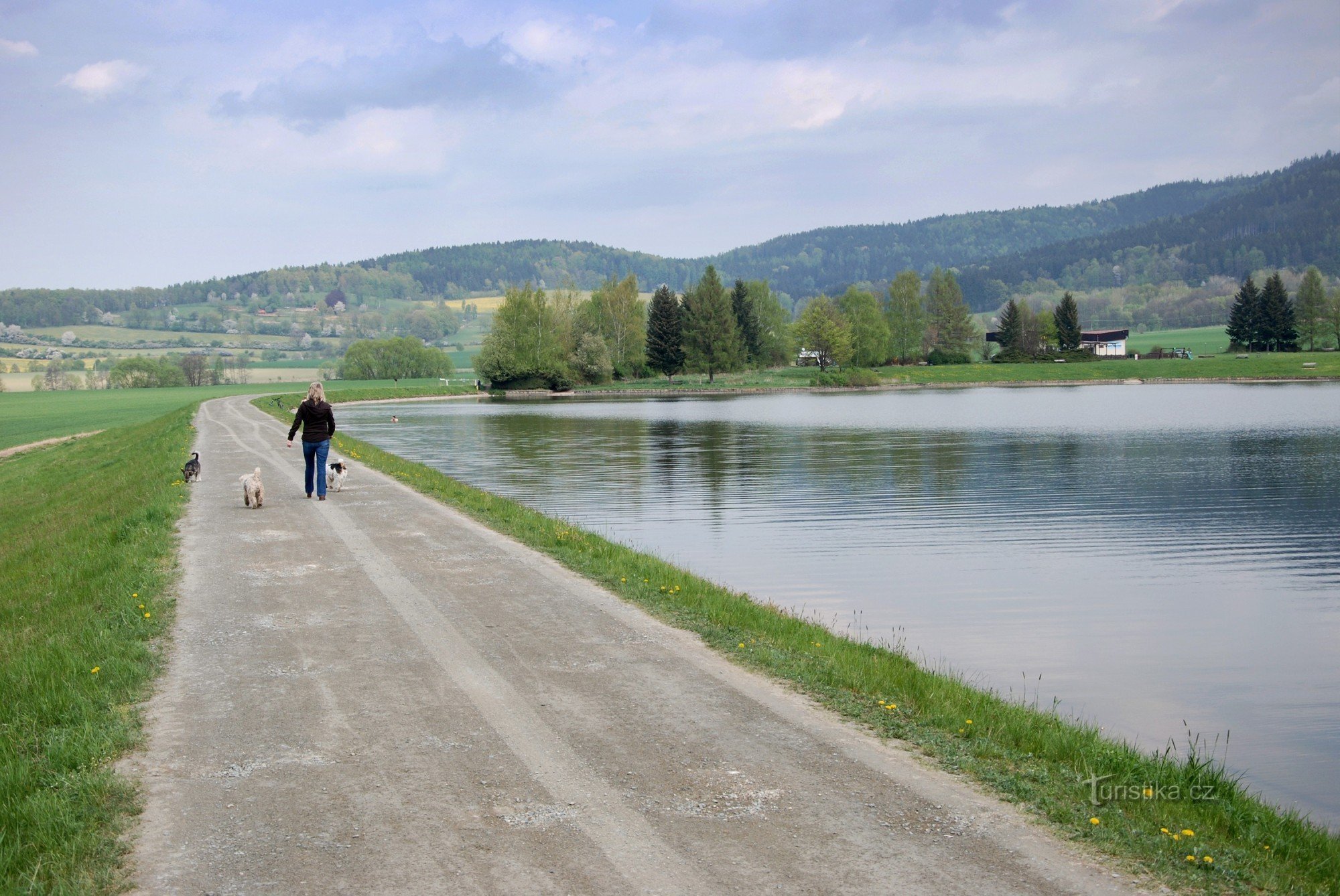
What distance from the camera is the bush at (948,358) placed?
141 metres

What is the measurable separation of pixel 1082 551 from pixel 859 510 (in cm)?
663

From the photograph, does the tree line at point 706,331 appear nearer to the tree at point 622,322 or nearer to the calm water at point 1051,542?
the tree at point 622,322

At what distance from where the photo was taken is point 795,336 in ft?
474

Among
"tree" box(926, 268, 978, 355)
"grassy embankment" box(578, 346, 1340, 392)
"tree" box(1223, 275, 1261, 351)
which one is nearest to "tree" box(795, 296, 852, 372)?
"grassy embankment" box(578, 346, 1340, 392)

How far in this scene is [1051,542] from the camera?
2103 centimetres

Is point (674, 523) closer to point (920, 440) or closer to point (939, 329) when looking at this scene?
point (920, 440)

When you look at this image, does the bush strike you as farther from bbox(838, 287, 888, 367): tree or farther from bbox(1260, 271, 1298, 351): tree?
bbox(1260, 271, 1298, 351): tree

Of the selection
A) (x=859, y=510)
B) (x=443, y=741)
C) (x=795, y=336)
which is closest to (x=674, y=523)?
(x=859, y=510)

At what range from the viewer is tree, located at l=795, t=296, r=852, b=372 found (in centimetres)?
13712

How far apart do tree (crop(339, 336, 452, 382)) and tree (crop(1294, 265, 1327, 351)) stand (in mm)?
126860

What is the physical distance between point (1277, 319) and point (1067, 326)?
1031 inches

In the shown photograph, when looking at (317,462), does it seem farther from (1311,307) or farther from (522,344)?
(1311,307)

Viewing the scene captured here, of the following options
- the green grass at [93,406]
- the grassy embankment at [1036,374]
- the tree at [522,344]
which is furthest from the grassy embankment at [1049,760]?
the grassy embankment at [1036,374]

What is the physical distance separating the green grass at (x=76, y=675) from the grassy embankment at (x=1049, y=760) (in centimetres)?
554
